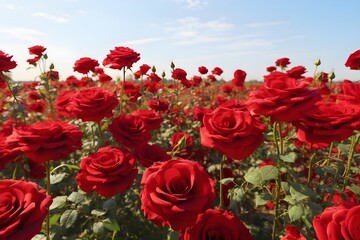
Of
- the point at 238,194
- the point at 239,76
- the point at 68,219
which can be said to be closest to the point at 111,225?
the point at 68,219

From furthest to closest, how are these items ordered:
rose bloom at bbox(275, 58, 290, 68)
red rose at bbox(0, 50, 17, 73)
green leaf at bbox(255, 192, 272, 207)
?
rose bloom at bbox(275, 58, 290, 68)
red rose at bbox(0, 50, 17, 73)
green leaf at bbox(255, 192, 272, 207)

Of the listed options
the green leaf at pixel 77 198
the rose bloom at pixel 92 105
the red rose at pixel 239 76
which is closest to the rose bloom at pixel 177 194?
the green leaf at pixel 77 198

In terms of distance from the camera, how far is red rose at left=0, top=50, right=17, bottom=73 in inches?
122

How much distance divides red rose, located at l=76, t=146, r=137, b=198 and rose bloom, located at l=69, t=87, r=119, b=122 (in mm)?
461

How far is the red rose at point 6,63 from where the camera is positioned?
10.2 ft

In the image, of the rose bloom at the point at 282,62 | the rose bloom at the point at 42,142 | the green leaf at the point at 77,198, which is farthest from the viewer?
the rose bloom at the point at 282,62

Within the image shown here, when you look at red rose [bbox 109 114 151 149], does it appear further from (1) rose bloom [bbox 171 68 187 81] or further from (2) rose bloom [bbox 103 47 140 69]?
(1) rose bloom [bbox 171 68 187 81]

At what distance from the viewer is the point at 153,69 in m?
4.77

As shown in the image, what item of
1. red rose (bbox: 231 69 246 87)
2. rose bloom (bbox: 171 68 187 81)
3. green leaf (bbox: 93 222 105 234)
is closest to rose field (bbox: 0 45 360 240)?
green leaf (bbox: 93 222 105 234)

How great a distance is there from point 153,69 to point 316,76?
8.66 ft

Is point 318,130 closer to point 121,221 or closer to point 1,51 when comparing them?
point 121,221

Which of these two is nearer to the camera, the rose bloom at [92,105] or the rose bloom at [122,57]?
the rose bloom at [92,105]

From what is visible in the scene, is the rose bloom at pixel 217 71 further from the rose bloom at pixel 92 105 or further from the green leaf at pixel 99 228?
the green leaf at pixel 99 228

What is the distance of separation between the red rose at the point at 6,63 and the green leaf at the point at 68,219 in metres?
2.08
